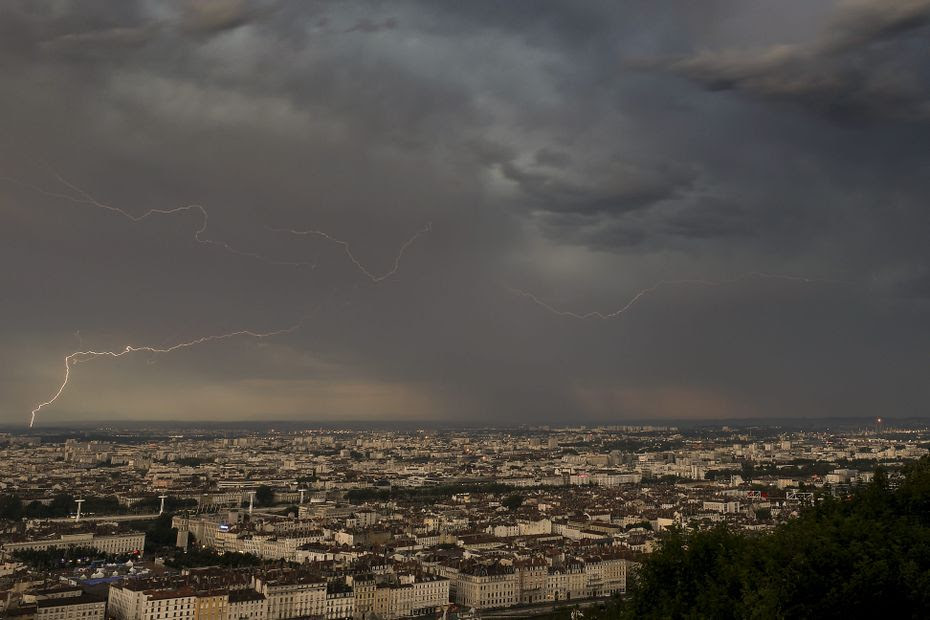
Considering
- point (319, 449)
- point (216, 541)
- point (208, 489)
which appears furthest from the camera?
point (319, 449)

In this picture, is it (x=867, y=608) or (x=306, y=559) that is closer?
(x=867, y=608)

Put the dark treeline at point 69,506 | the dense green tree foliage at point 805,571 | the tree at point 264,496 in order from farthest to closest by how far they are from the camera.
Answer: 1. the tree at point 264,496
2. the dark treeline at point 69,506
3. the dense green tree foliage at point 805,571

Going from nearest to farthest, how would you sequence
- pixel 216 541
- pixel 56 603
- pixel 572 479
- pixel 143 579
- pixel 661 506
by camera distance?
pixel 56 603 < pixel 143 579 < pixel 216 541 < pixel 661 506 < pixel 572 479

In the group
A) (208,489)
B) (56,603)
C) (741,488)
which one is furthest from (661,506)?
(56,603)

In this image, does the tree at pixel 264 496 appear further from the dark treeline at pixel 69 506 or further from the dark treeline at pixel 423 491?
the dark treeline at pixel 423 491

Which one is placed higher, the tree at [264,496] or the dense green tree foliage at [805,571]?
the dense green tree foliage at [805,571]

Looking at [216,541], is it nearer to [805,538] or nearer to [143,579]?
[143,579]

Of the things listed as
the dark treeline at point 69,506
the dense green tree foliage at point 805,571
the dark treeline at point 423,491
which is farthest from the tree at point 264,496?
the dense green tree foliage at point 805,571

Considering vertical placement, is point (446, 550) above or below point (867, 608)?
below
